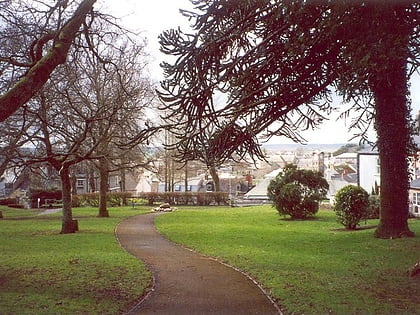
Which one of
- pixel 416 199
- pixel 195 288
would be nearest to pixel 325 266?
pixel 195 288

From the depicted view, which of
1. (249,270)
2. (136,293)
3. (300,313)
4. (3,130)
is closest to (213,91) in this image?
(249,270)

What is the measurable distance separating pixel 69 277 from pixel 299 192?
17.8m

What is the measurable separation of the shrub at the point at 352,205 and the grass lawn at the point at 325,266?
0.87 metres

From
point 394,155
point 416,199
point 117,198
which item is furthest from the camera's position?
point 117,198

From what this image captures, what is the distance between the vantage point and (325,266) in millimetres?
11000

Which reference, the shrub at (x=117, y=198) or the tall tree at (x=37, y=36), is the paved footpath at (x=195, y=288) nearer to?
the tall tree at (x=37, y=36)

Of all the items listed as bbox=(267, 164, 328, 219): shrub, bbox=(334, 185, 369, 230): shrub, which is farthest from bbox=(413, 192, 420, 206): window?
bbox=(334, 185, 369, 230): shrub

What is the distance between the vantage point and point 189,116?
1112 cm

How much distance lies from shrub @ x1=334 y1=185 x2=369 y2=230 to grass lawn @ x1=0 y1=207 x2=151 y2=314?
9197mm

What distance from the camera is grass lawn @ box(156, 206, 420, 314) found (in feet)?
25.0

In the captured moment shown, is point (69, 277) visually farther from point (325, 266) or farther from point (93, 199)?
point (93, 199)

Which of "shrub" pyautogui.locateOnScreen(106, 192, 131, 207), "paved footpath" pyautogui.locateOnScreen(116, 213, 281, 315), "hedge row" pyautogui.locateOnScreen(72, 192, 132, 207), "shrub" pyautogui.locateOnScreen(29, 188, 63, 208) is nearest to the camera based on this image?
"paved footpath" pyautogui.locateOnScreen(116, 213, 281, 315)

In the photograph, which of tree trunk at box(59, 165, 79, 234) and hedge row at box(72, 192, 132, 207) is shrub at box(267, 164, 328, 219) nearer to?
tree trunk at box(59, 165, 79, 234)

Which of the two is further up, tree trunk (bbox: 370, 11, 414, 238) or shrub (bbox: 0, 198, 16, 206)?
tree trunk (bbox: 370, 11, 414, 238)
